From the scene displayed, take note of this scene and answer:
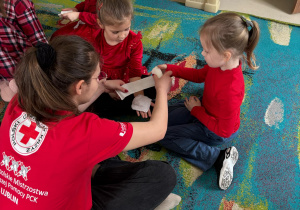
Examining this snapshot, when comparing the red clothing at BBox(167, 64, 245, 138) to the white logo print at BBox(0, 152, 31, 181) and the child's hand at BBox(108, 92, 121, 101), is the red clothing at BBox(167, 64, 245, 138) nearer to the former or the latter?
the child's hand at BBox(108, 92, 121, 101)

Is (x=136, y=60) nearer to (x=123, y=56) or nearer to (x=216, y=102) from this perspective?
(x=123, y=56)

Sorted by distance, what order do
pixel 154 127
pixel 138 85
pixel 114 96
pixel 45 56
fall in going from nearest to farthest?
pixel 45 56
pixel 154 127
pixel 138 85
pixel 114 96

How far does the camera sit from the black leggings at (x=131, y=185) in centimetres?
92

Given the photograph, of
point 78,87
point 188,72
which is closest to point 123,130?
point 78,87

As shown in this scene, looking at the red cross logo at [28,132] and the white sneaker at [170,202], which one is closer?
the red cross logo at [28,132]

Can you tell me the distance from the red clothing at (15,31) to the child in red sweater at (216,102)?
65 centimetres

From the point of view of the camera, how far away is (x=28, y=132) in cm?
72

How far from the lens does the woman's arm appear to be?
2.78 ft

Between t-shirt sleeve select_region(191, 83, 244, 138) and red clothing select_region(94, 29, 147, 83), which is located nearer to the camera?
t-shirt sleeve select_region(191, 83, 244, 138)

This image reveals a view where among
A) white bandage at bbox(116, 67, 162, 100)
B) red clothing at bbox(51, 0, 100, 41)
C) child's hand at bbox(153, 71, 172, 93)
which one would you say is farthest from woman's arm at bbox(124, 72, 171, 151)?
red clothing at bbox(51, 0, 100, 41)

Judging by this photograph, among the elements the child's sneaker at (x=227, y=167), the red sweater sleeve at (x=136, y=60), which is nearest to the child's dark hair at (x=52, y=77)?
the red sweater sleeve at (x=136, y=60)

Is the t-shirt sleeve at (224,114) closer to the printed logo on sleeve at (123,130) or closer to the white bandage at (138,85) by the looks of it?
the white bandage at (138,85)

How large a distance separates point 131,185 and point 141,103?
428 millimetres

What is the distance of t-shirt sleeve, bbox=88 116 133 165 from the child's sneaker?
1.76 ft
